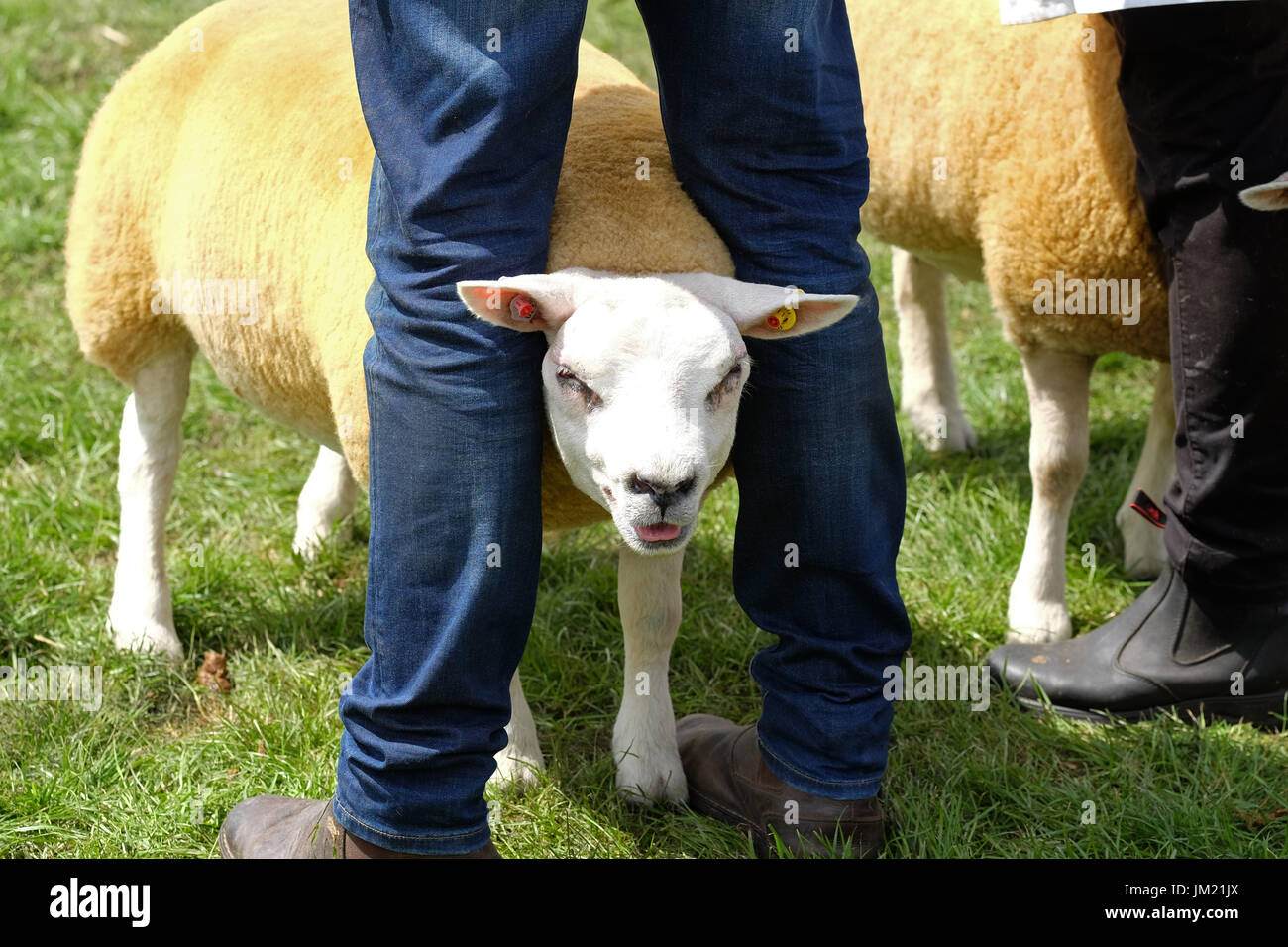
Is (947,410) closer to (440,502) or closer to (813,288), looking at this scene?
(813,288)

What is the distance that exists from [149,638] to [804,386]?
6.41 feet

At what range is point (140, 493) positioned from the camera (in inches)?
137

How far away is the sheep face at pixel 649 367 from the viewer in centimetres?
213

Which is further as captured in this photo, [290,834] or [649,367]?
[290,834]

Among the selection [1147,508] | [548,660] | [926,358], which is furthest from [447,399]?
[926,358]

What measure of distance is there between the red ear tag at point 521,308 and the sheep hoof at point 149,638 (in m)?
1.76

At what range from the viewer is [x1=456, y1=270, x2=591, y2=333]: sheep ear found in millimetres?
2047

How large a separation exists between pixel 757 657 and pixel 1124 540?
1.74 meters

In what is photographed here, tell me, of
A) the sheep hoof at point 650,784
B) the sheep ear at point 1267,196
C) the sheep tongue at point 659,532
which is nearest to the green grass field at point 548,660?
the sheep hoof at point 650,784

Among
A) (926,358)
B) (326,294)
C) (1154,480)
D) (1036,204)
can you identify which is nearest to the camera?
(326,294)

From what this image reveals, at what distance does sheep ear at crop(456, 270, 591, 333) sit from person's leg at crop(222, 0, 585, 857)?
0.04m

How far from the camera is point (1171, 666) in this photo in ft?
10.3

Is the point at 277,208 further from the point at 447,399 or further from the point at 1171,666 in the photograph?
the point at 1171,666

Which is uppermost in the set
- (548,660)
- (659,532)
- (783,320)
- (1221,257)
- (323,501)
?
(1221,257)
